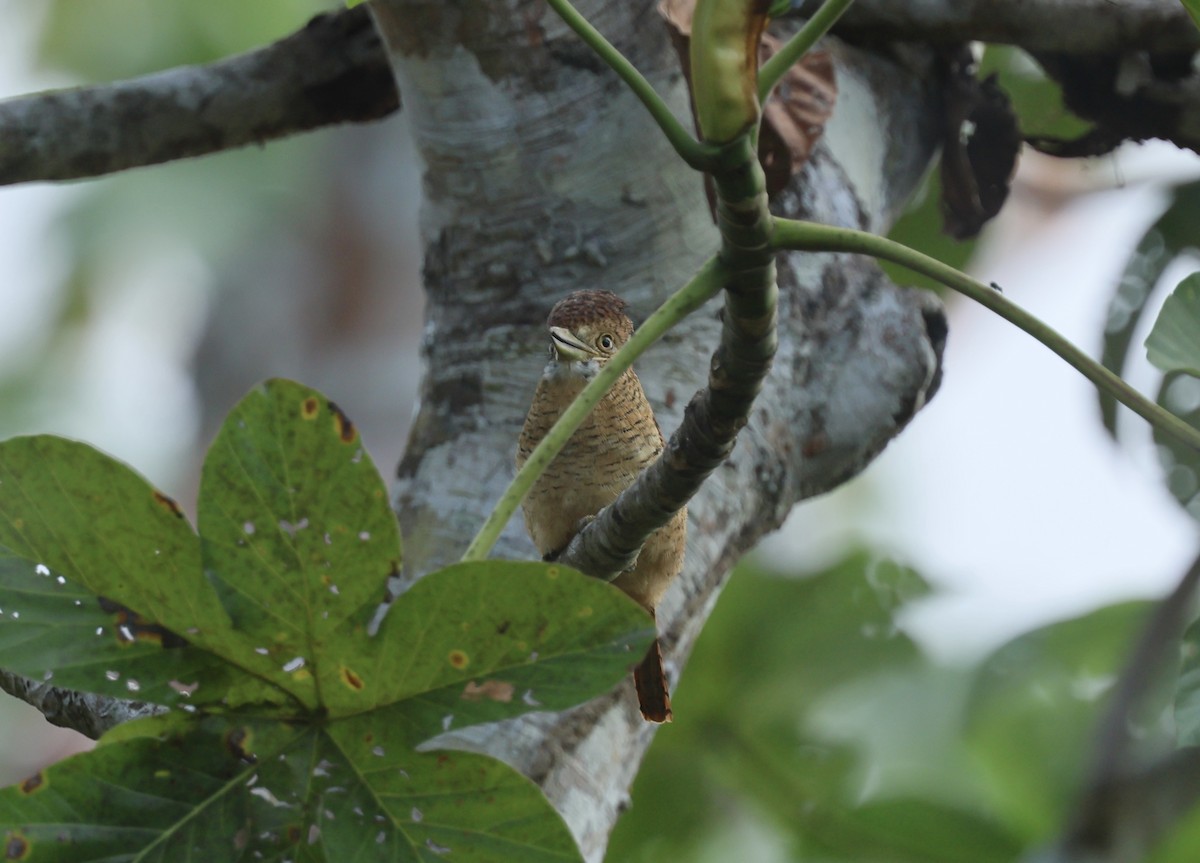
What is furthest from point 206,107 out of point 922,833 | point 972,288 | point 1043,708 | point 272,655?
point 1043,708

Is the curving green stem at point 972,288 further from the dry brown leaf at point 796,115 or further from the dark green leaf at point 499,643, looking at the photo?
the dry brown leaf at point 796,115

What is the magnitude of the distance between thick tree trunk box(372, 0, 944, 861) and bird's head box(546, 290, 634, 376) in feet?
1.03

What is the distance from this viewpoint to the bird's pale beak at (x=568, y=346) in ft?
3.48

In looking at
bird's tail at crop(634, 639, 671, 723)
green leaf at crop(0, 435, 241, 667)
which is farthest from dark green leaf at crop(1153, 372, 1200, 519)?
green leaf at crop(0, 435, 241, 667)

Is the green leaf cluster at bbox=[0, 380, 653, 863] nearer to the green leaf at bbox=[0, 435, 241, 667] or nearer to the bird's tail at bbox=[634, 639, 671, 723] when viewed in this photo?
the green leaf at bbox=[0, 435, 241, 667]

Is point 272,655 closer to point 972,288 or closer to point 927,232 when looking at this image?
point 972,288

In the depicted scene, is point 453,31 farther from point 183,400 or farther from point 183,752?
point 183,400

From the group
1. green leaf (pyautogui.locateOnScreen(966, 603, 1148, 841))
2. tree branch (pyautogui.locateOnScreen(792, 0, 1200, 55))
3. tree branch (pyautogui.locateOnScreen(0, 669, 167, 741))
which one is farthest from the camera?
green leaf (pyautogui.locateOnScreen(966, 603, 1148, 841))

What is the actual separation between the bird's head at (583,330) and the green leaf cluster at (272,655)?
412mm

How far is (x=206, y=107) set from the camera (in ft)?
5.04

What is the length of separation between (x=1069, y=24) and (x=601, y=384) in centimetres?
112

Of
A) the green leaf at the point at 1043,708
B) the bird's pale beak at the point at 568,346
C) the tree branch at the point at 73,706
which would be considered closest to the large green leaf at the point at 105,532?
the tree branch at the point at 73,706

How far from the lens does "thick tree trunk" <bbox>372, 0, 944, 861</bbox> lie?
4.60ft

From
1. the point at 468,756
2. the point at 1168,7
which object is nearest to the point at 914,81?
the point at 1168,7
